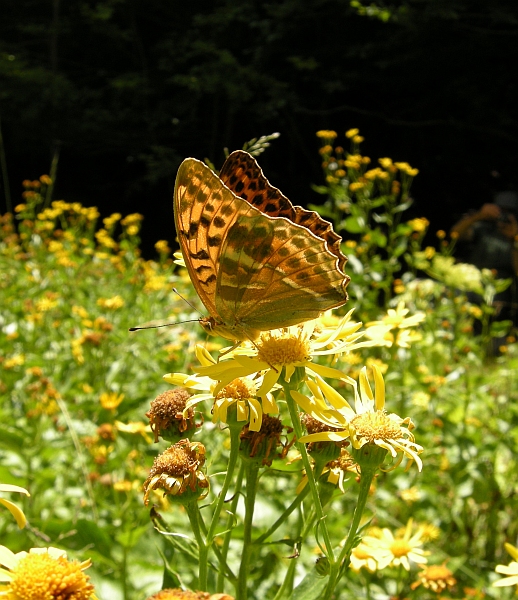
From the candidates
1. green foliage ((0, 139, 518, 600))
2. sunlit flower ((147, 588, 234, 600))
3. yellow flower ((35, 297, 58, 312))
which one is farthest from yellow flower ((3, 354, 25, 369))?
sunlit flower ((147, 588, 234, 600))

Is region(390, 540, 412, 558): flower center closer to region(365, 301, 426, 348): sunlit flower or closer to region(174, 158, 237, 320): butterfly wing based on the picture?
region(365, 301, 426, 348): sunlit flower

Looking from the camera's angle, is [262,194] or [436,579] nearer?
[262,194]

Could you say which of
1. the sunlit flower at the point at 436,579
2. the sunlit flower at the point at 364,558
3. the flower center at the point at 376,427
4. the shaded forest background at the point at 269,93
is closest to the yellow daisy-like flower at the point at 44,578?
the flower center at the point at 376,427

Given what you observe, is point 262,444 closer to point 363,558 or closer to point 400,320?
point 400,320

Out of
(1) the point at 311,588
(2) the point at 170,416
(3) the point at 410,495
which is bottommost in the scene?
(3) the point at 410,495

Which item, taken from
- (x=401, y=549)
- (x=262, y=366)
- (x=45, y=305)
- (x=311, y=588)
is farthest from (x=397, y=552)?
(x=45, y=305)

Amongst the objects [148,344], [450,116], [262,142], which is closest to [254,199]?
[262,142]
